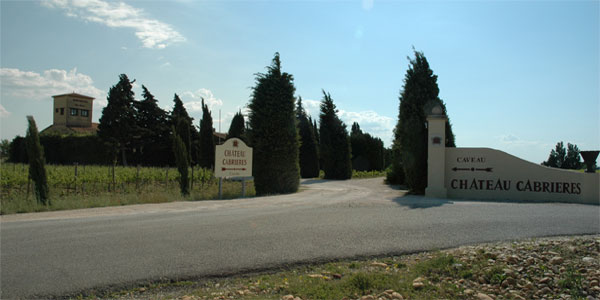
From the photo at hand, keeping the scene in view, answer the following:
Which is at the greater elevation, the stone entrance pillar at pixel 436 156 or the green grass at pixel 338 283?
the stone entrance pillar at pixel 436 156

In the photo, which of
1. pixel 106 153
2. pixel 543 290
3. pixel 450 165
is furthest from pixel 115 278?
pixel 106 153

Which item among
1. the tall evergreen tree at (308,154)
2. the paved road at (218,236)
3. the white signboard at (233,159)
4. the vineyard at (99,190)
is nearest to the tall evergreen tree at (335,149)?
the tall evergreen tree at (308,154)

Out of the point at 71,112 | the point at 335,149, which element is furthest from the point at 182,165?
the point at 71,112

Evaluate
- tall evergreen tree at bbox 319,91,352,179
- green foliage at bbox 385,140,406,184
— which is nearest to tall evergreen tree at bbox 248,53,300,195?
green foliage at bbox 385,140,406,184

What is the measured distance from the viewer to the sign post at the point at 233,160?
14.5 meters

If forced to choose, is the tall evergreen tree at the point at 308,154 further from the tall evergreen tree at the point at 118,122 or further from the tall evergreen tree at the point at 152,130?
the tall evergreen tree at the point at 118,122

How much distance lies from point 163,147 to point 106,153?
5521mm

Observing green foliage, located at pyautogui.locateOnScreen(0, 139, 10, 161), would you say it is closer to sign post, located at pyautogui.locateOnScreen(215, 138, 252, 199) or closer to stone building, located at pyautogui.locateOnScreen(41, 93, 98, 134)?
stone building, located at pyautogui.locateOnScreen(41, 93, 98, 134)

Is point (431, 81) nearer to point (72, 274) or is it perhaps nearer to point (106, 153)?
point (72, 274)

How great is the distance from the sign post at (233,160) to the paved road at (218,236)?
4.28 m

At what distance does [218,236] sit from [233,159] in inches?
329

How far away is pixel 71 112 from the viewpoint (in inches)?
2140

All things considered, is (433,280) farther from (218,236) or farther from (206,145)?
(206,145)

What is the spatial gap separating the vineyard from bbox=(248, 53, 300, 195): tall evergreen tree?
1.18 meters
